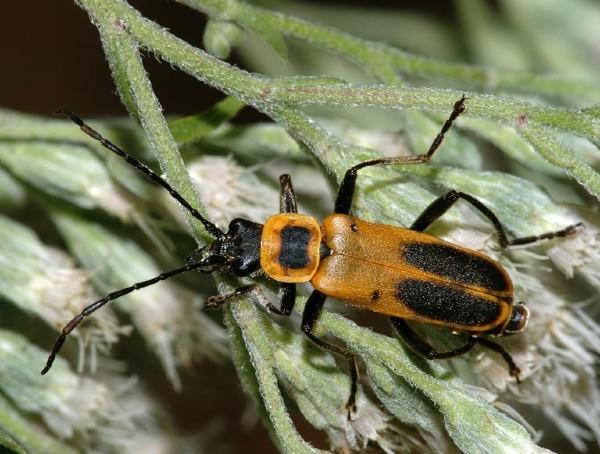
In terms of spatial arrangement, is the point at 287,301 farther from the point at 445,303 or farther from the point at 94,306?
the point at 94,306

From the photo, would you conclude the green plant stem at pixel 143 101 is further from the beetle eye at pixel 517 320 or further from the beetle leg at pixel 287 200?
the beetle eye at pixel 517 320

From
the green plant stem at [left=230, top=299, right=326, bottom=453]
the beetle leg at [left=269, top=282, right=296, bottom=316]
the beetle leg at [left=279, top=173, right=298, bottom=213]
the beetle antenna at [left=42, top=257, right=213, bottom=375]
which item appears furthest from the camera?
the beetle leg at [left=279, top=173, right=298, bottom=213]

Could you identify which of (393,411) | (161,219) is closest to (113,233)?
(161,219)

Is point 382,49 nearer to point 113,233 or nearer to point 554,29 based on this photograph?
point 113,233

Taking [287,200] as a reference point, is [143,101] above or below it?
above

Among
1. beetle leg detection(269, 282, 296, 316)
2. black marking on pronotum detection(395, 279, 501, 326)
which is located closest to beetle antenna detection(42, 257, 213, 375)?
beetle leg detection(269, 282, 296, 316)

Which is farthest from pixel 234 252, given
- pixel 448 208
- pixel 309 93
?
pixel 448 208

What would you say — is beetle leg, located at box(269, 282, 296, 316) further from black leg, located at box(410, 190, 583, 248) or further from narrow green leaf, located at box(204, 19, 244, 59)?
narrow green leaf, located at box(204, 19, 244, 59)
